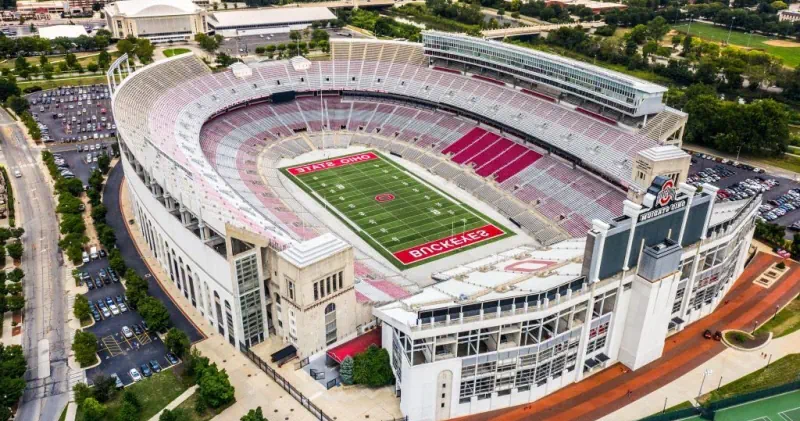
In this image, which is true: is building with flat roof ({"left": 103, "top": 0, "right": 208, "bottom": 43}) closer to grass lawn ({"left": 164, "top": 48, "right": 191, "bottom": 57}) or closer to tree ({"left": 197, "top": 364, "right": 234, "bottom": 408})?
grass lawn ({"left": 164, "top": 48, "right": 191, "bottom": 57})

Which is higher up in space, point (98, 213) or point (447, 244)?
point (98, 213)

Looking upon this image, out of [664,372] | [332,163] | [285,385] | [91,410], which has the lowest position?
[285,385]

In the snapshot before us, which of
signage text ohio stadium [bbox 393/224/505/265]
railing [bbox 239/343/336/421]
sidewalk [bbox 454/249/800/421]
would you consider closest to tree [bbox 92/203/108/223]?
railing [bbox 239/343/336/421]

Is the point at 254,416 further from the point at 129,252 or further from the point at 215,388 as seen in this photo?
the point at 129,252

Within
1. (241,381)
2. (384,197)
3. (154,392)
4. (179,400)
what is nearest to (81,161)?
(384,197)

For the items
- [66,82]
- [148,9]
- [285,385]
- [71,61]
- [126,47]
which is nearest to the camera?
[285,385]

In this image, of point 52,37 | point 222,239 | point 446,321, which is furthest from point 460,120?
point 52,37

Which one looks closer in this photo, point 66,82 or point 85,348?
point 85,348
